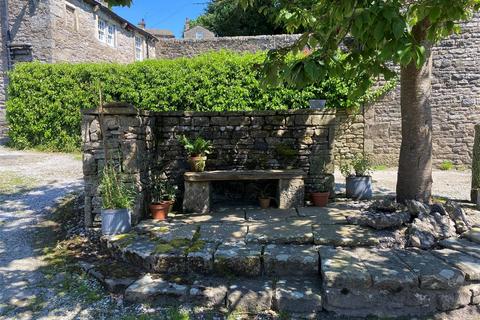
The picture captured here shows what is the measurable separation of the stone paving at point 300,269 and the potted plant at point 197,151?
1.27 meters

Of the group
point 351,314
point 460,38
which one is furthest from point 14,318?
point 460,38

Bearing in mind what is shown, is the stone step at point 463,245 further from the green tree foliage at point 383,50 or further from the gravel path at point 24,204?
the gravel path at point 24,204

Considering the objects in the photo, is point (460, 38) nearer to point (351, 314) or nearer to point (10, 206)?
point (351, 314)

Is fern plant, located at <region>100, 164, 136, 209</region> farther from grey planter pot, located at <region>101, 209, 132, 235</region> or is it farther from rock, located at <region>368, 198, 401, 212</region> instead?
rock, located at <region>368, 198, 401, 212</region>

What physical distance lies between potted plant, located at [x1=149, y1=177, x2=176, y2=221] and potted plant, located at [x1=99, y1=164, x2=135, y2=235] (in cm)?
51

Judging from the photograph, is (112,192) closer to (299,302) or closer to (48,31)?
(299,302)

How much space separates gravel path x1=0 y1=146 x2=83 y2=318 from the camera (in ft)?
12.3

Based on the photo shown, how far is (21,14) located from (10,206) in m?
9.88

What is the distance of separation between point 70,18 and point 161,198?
38.4 ft

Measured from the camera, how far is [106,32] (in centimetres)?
1662

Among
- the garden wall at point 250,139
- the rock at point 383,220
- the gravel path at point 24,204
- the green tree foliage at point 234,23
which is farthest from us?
the green tree foliage at point 234,23

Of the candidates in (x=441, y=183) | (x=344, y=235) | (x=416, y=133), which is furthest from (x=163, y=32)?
(x=344, y=235)

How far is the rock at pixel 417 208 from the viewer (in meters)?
4.55

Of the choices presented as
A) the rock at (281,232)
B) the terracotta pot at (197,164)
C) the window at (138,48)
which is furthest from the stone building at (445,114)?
the window at (138,48)
